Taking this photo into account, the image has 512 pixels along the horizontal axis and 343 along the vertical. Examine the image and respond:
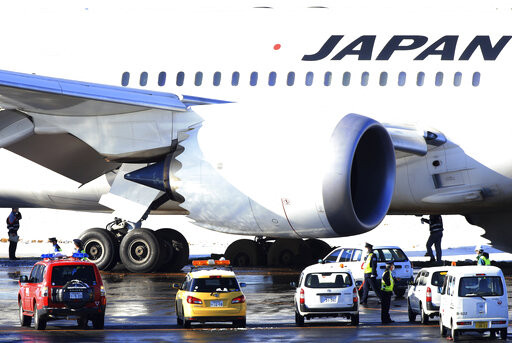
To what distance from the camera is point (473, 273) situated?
16.7 metres

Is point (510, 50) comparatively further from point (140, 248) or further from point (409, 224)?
point (409, 224)

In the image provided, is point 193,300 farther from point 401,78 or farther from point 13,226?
point 13,226

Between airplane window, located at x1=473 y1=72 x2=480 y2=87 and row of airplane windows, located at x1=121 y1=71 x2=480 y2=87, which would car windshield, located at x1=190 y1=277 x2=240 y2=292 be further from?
airplane window, located at x1=473 y1=72 x2=480 y2=87

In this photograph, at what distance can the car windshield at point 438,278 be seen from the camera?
61.1 ft

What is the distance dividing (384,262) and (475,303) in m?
7.13

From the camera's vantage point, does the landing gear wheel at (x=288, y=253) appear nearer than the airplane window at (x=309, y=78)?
No

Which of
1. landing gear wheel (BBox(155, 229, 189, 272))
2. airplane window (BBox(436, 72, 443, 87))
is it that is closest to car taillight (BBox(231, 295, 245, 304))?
airplane window (BBox(436, 72, 443, 87))

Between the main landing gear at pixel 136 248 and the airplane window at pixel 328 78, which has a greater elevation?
the airplane window at pixel 328 78

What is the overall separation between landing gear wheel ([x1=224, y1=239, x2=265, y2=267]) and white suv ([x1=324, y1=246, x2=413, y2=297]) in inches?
227

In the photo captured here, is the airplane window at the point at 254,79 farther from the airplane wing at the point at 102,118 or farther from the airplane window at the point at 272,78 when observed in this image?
the airplane wing at the point at 102,118

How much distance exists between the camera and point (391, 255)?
77.4 feet

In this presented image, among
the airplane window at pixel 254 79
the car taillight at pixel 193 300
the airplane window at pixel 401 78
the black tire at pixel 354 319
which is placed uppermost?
the airplane window at pixel 254 79

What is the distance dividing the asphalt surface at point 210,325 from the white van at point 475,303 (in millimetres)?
301

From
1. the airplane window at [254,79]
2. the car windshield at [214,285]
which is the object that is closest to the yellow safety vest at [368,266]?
the car windshield at [214,285]
